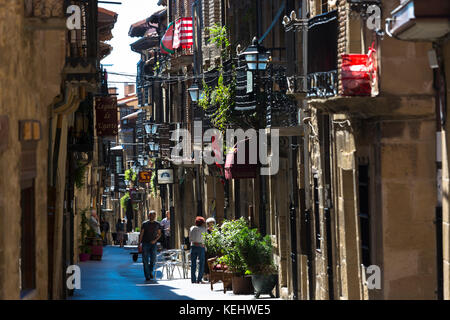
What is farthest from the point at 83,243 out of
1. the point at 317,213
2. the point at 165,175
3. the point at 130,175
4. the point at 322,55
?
the point at 130,175

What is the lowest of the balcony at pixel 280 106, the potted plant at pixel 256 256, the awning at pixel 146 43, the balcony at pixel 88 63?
the potted plant at pixel 256 256

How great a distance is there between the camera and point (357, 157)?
15219 millimetres

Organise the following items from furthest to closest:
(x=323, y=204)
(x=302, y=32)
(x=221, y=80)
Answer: (x=221, y=80) < (x=302, y=32) < (x=323, y=204)

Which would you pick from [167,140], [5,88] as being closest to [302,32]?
[5,88]

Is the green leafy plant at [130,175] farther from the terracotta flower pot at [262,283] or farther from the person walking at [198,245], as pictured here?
the terracotta flower pot at [262,283]

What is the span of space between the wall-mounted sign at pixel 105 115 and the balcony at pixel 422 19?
20.5m

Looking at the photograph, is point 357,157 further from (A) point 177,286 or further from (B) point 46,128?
(A) point 177,286

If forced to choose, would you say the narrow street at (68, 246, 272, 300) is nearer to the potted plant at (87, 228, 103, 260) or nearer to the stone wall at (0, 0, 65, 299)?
the potted plant at (87, 228, 103, 260)

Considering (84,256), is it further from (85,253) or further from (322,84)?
(322,84)

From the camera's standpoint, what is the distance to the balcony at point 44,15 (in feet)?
42.4

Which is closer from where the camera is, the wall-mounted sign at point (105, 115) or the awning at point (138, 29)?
the wall-mounted sign at point (105, 115)

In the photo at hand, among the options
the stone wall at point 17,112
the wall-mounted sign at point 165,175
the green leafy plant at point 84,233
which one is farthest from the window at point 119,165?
the stone wall at point 17,112

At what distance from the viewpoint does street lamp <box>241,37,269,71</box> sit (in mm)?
20344
